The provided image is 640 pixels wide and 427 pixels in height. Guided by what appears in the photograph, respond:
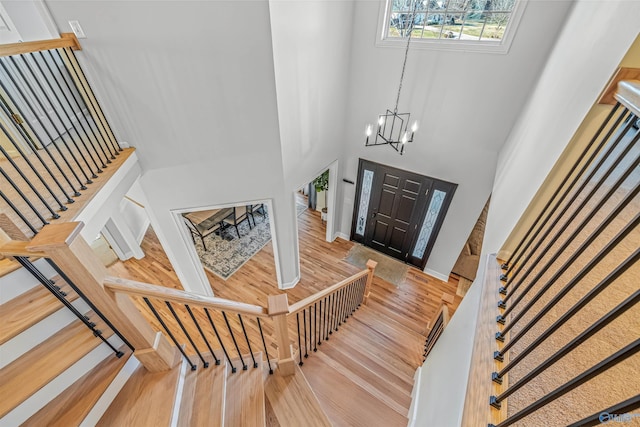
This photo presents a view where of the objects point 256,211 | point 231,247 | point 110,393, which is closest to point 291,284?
point 231,247

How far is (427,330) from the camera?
3.88 metres

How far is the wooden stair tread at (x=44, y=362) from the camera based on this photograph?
1305 millimetres

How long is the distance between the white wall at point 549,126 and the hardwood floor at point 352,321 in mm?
430

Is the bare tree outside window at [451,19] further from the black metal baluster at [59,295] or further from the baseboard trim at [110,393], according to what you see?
the baseboard trim at [110,393]

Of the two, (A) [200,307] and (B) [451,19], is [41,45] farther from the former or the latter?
(B) [451,19]

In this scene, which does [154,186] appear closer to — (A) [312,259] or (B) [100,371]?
(B) [100,371]

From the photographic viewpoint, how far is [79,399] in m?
1.45

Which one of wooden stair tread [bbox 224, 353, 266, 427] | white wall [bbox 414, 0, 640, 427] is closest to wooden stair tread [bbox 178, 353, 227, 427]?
wooden stair tread [bbox 224, 353, 266, 427]

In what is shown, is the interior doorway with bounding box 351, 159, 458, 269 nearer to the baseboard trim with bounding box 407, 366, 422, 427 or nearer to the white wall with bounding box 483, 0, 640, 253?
the white wall with bounding box 483, 0, 640, 253

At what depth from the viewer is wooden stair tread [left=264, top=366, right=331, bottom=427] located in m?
1.91

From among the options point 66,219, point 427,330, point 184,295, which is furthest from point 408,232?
point 66,219

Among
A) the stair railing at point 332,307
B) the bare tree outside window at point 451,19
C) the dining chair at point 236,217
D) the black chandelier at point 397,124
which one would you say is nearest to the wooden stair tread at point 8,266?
the stair railing at point 332,307

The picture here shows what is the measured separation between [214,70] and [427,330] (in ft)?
14.1

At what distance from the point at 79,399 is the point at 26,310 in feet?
1.93
